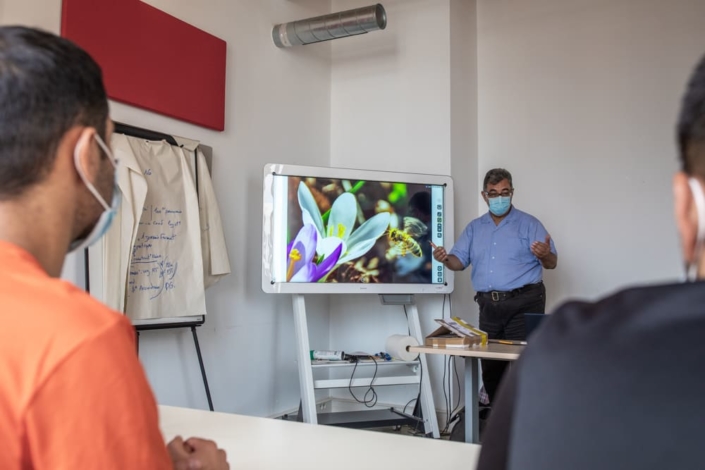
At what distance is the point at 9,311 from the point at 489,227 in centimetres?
384

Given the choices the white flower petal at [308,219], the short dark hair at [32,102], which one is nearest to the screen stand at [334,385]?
the white flower petal at [308,219]

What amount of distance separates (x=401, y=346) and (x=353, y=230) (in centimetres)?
86

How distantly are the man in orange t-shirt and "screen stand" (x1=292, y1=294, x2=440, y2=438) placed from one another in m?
3.16

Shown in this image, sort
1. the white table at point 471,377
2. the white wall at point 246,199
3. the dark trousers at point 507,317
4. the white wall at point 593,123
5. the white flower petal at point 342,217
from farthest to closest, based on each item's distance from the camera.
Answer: the white wall at point 593,123 → the white flower petal at point 342,217 → the dark trousers at point 507,317 → the white wall at point 246,199 → the white table at point 471,377

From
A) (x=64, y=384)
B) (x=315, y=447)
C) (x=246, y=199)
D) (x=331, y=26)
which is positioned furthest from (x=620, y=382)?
(x=331, y=26)

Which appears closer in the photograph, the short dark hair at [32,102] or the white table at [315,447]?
the short dark hair at [32,102]

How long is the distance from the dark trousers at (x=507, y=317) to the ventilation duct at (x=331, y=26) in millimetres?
2115

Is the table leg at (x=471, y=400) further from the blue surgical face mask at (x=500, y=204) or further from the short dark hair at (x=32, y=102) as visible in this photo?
the short dark hair at (x=32, y=102)

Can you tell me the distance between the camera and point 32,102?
2.38 ft

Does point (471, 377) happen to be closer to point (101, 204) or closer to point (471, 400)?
point (471, 400)

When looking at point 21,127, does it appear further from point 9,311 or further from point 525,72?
point 525,72

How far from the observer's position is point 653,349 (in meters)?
0.49

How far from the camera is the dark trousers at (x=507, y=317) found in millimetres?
3998

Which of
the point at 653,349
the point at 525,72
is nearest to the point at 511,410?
the point at 653,349
